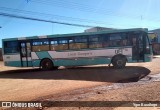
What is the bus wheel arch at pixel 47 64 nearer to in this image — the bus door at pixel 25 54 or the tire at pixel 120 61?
the bus door at pixel 25 54

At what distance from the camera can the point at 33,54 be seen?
71.6 ft

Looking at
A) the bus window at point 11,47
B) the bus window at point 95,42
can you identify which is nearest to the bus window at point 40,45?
the bus window at point 11,47

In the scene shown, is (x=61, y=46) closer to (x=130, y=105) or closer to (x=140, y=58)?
(x=140, y=58)

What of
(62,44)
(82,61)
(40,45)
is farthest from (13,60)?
(82,61)

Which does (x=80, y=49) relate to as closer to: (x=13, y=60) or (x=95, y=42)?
(x=95, y=42)

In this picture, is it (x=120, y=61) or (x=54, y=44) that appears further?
(x=54, y=44)

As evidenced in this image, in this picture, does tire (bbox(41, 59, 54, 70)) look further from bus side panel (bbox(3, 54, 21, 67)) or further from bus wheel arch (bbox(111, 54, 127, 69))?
bus wheel arch (bbox(111, 54, 127, 69))

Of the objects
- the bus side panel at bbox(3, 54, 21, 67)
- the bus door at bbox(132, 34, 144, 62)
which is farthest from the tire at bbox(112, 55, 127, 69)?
the bus side panel at bbox(3, 54, 21, 67)

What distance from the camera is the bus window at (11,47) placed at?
884 inches

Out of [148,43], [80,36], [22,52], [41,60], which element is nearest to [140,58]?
[148,43]

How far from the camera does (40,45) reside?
21828 millimetres

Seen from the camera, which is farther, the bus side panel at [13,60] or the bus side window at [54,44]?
the bus side panel at [13,60]

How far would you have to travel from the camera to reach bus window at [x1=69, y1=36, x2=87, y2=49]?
818 inches

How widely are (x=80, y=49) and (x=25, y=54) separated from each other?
4595 millimetres
